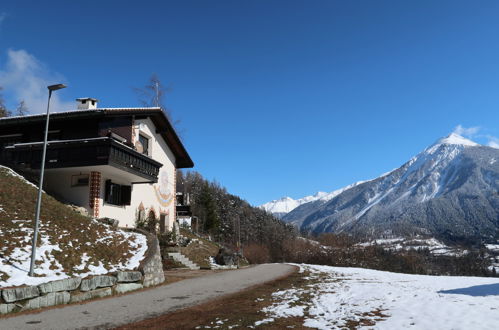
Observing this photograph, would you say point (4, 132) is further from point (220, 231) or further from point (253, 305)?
point (220, 231)

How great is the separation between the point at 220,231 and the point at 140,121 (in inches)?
2416

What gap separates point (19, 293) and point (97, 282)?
107 inches

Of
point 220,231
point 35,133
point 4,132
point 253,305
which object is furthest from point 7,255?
point 220,231

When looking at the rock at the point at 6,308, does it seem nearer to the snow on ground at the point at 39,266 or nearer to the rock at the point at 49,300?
the rock at the point at 49,300

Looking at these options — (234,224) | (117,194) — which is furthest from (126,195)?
(234,224)

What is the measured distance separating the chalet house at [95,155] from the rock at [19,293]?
11.3 metres

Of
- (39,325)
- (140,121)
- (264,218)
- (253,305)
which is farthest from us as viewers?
(264,218)

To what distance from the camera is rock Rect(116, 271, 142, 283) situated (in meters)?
13.7

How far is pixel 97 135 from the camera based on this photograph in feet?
79.1

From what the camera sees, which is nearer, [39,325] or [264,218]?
[39,325]

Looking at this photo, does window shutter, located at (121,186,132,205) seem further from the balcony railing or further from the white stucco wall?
the balcony railing

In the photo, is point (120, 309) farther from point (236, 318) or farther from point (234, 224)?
point (234, 224)

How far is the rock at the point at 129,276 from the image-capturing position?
13734 mm

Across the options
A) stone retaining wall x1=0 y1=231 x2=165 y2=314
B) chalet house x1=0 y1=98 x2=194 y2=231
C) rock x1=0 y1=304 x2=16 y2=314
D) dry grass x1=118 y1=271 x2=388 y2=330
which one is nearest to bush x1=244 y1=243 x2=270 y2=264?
chalet house x1=0 y1=98 x2=194 y2=231
